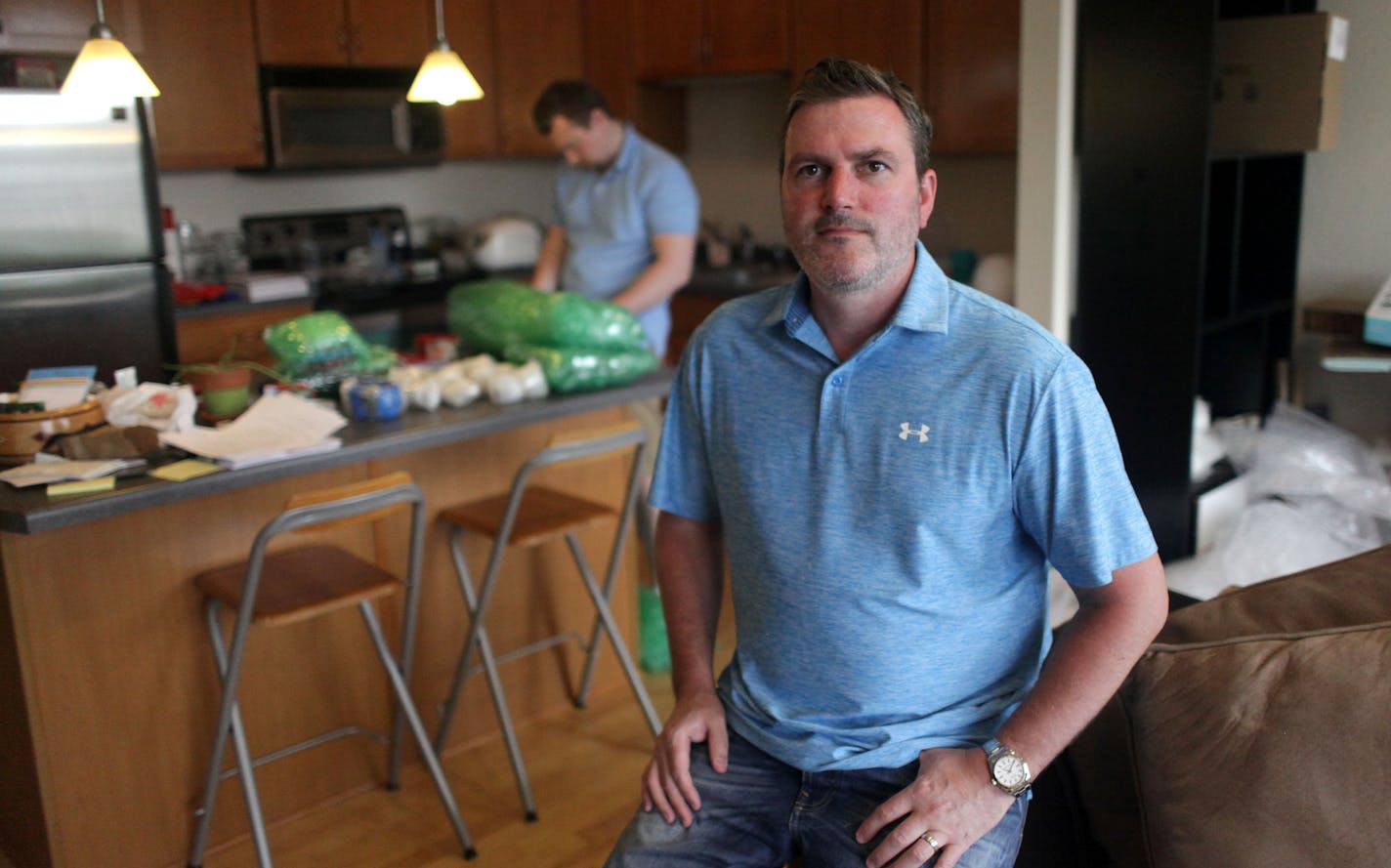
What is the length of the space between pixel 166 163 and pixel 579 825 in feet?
9.65

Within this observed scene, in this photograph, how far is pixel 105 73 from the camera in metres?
2.31

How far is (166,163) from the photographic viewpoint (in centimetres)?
434

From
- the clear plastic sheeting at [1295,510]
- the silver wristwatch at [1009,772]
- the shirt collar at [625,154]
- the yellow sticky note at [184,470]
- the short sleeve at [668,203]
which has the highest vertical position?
the shirt collar at [625,154]

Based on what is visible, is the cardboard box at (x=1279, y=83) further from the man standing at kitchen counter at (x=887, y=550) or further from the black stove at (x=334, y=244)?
the black stove at (x=334, y=244)

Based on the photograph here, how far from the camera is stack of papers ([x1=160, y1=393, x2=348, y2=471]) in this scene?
92.5 inches

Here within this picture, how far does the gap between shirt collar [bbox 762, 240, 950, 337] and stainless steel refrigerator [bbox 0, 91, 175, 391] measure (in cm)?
282

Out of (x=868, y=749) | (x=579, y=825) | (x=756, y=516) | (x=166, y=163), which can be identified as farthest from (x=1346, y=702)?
(x=166, y=163)

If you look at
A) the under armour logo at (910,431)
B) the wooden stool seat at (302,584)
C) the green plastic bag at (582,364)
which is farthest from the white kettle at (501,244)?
the under armour logo at (910,431)

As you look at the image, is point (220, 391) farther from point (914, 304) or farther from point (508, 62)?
point (508, 62)

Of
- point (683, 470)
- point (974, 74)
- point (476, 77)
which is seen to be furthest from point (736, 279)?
point (683, 470)

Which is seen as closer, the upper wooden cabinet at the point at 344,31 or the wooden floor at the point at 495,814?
the wooden floor at the point at 495,814

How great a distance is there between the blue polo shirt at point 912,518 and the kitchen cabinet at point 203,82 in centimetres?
342

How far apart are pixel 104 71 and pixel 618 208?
1580 mm

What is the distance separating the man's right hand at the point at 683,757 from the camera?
155cm
